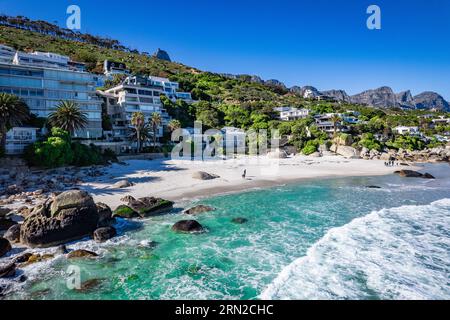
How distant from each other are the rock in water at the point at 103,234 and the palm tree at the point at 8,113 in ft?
84.9

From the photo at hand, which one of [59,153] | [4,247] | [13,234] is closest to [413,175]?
[13,234]

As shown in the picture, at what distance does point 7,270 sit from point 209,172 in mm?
31570

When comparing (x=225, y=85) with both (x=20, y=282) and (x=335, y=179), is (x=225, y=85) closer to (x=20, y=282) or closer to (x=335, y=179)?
(x=335, y=179)

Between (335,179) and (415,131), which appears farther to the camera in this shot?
(415,131)

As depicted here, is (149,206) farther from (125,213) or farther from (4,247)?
(4,247)

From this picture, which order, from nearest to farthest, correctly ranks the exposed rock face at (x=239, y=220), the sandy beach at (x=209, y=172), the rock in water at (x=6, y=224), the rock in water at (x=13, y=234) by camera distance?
the rock in water at (x=13, y=234), the rock in water at (x=6, y=224), the exposed rock face at (x=239, y=220), the sandy beach at (x=209, y=172)

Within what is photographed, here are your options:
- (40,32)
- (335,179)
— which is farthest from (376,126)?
(40,32)

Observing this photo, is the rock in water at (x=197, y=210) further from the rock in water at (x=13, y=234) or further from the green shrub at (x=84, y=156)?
the green shrub at (x=84, y=156)

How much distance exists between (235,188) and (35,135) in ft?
97.4

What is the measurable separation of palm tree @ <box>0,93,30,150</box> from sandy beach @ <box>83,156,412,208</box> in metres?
13.1

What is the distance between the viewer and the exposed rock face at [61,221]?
701 inches

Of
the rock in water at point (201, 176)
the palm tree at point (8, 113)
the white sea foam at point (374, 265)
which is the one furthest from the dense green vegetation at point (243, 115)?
the white sea foam at point (374, 265)
